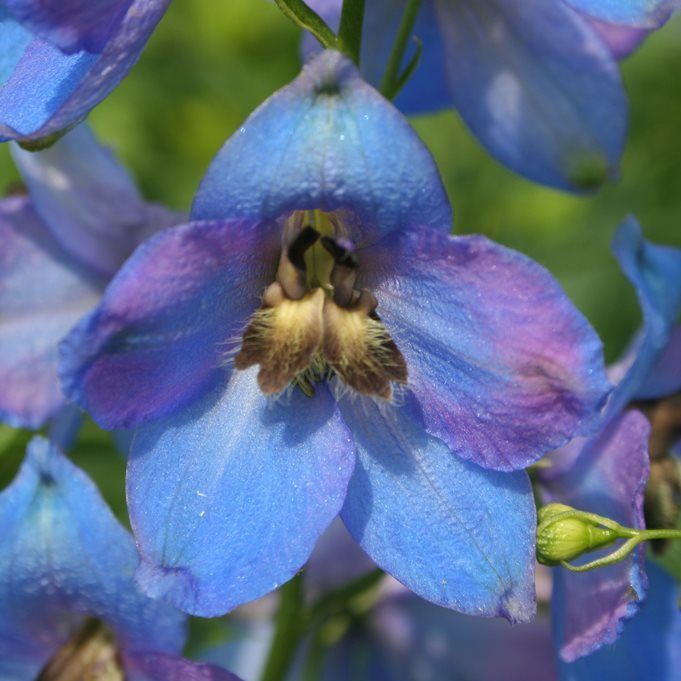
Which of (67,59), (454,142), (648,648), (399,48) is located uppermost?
(67,59)

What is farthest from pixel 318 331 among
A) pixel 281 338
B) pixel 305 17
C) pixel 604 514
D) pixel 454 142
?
pixel 454 142

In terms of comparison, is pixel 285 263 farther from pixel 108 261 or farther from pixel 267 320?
pixel 108 261

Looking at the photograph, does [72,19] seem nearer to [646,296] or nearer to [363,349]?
[363,349]

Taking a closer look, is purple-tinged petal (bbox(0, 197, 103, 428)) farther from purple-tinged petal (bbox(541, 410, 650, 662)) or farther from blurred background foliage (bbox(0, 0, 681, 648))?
blurred background foliage (bbox(0, 0, 681, 648))

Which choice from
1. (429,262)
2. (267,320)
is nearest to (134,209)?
(267,320)

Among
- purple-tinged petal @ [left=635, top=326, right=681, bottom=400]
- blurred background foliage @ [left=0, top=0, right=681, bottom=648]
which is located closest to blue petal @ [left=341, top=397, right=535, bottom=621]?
purple-tinged petal @ [left=635, top=326, right=681, bottom=400]

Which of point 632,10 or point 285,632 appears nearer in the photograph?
point 632,10

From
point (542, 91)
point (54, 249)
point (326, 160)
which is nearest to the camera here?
point (326, 160)
